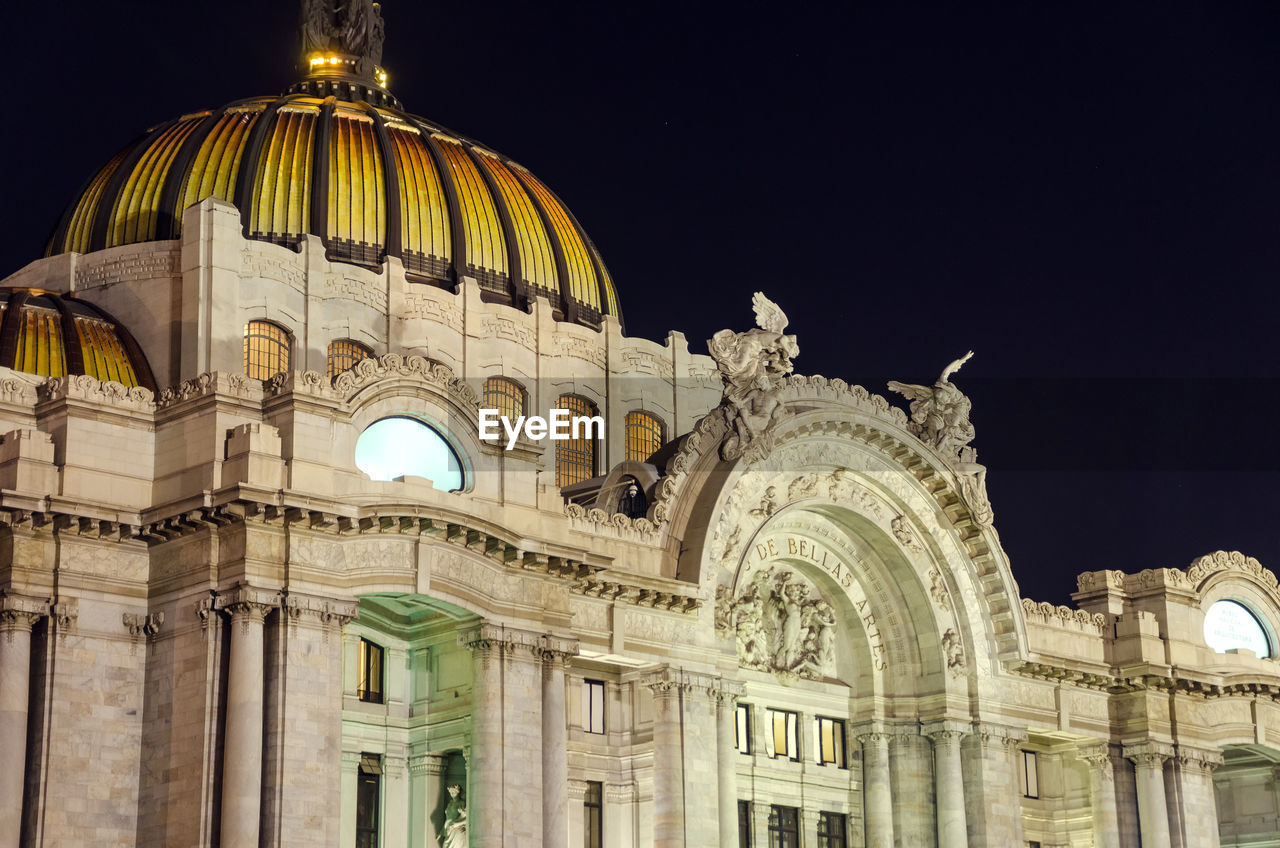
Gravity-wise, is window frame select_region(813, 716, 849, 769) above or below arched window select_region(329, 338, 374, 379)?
below

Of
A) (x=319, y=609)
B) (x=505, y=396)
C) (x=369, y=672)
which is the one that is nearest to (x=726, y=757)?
(x=369, y=672)

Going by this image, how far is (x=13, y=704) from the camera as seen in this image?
A: 4419 cm

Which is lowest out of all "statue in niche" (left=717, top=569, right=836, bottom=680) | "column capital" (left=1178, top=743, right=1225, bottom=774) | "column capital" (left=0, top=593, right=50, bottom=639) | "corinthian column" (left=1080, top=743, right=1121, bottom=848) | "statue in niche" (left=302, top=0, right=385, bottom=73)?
"corinthian column" (left=1080, top=743, right=1121, bottom=848)

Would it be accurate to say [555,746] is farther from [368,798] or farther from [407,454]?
[407,454]

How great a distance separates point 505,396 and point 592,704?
12.8m

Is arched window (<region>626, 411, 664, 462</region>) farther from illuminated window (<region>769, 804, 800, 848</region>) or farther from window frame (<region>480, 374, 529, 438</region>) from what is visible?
illuminated window (<region>769, 804, 800, 848</region>)

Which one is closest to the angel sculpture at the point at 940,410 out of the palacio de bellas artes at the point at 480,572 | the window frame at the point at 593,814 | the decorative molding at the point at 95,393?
the palacio de bellas artes at the point at 480,572

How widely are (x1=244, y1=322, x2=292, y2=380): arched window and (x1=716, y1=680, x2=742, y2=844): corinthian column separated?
→ 14.8m

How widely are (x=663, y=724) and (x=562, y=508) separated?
5.87 m

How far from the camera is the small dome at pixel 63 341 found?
53500 mm

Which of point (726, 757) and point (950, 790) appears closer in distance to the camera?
point (726, 757)

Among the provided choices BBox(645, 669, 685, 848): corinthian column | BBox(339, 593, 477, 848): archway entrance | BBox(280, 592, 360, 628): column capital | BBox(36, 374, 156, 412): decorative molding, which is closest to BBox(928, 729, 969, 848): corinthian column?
BBox(645, 669, 685, 848): corinthian column

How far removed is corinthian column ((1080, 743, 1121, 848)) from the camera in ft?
208

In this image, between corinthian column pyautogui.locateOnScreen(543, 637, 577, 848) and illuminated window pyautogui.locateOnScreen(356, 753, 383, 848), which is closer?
corinthian column pyautogui.locateOnScreen(543, 637, 577, 848)
